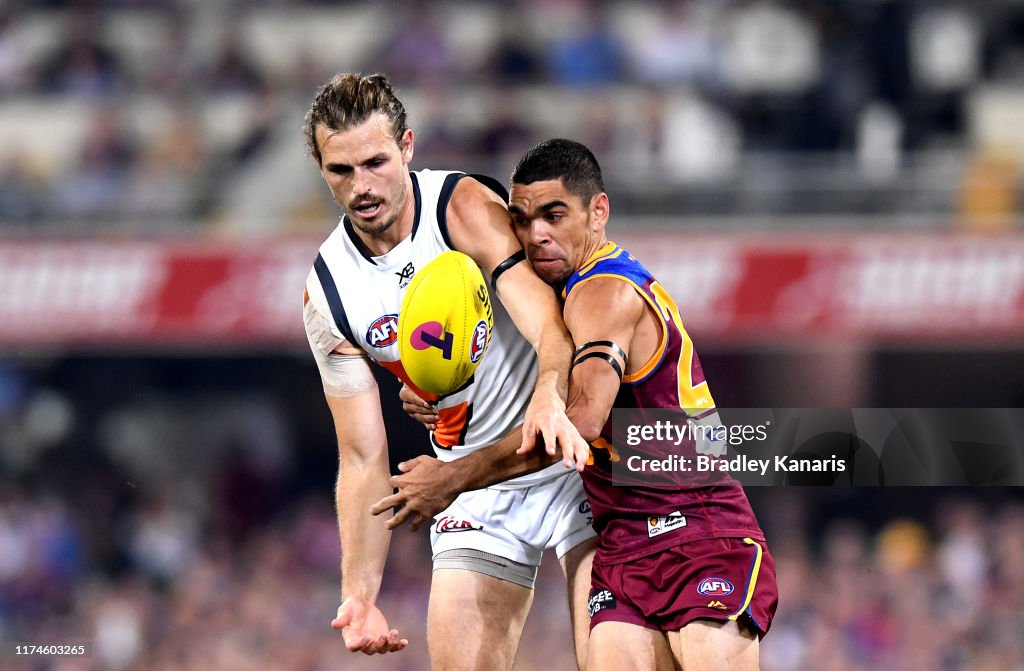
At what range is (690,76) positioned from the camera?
14.2 meters

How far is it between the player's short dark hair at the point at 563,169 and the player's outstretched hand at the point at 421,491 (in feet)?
3.60

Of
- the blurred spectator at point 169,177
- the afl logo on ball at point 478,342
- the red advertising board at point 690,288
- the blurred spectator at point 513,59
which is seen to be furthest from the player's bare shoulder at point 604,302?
the blurred spectator at point 513,59

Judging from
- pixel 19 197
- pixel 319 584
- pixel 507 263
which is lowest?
pixel 319 584

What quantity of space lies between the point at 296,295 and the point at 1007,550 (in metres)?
6.53

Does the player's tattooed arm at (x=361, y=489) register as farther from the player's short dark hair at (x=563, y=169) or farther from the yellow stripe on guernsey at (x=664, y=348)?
the player's short dark hair at (x=563, y=169)

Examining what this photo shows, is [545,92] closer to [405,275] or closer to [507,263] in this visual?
[405,275]

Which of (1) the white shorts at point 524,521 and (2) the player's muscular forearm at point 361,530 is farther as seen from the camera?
(1) the white shorts at point 524,521

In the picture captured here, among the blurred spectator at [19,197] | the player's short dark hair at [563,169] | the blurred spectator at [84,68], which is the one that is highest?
the blurred spectator at [84,68]

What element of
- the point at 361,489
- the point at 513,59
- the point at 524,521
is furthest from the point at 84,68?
the point at 524,521

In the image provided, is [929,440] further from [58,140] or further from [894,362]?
[58,140]

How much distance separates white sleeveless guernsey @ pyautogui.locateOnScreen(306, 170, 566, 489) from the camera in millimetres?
5277

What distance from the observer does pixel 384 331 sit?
17.5 feet

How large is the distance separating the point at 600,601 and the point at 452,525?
79 cm

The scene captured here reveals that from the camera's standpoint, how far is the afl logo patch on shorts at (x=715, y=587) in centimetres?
491
